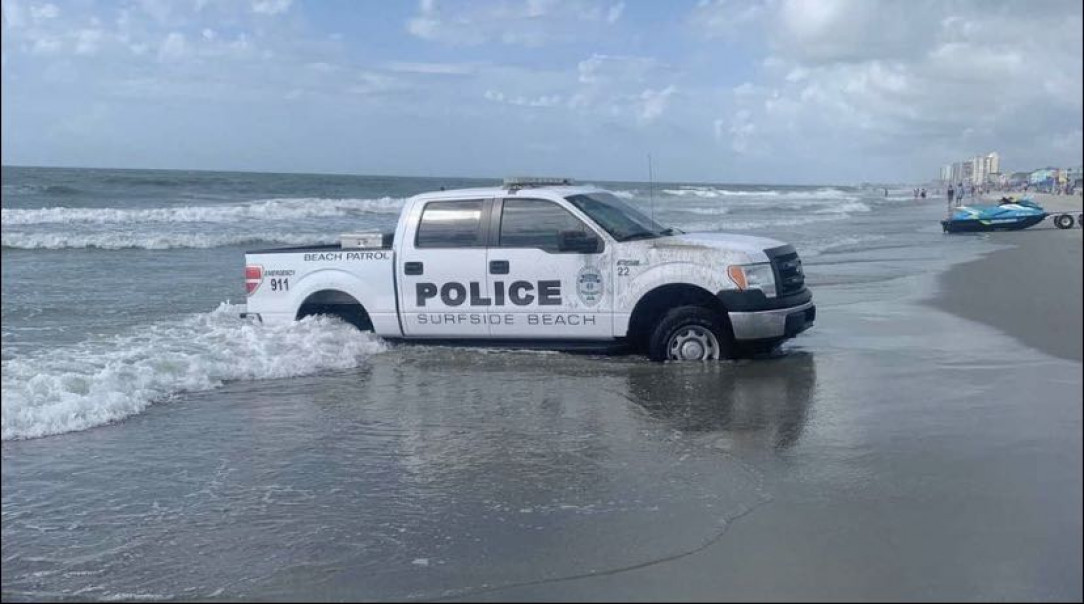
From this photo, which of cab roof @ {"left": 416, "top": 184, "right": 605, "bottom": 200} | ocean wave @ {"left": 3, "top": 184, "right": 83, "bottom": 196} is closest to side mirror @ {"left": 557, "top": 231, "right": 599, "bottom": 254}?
cab roof @ {"left": 416, "top": 184, "right": 605, "bottom": 200}

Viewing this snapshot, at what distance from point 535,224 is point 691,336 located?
1.80 metres

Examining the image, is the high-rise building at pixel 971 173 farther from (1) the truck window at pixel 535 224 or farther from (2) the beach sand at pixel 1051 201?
(1) the truck window at pixel 535 224

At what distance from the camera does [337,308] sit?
30.5 ft

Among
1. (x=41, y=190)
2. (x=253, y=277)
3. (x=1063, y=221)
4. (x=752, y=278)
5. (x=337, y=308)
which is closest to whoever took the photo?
(x=752, y=278)

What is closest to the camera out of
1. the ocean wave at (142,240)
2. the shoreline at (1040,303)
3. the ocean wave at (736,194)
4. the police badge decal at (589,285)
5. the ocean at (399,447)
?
the shoreline at (1040,303)

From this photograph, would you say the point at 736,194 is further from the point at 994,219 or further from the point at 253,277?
the point at 253,277

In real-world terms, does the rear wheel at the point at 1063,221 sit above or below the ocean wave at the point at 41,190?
below

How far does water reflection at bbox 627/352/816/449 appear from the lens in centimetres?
613

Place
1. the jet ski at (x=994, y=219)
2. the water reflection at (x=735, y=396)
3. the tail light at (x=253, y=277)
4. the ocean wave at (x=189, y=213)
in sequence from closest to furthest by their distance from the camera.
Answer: the water reflection at (x=735, y=396) → the tail light at (x=253, y=277) → the jet ski at (x=994, y=219) → the ocean wave at (x=189, y=213)

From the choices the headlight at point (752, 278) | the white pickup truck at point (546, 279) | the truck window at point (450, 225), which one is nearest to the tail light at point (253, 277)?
the white pickup truck at point (546, 279)

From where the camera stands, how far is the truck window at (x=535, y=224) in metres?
8.62

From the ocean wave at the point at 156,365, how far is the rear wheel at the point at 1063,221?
79.2 ft

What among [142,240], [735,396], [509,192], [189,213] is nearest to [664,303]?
[735,396]

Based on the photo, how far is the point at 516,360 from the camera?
28.8ft
